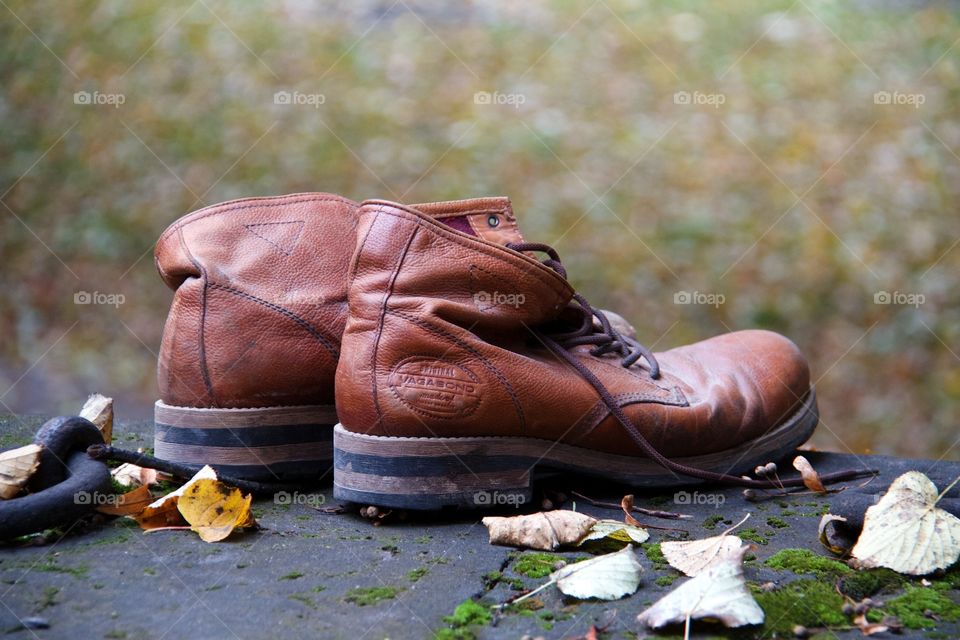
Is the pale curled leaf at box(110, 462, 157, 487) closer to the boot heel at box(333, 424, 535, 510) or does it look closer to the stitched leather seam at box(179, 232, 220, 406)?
the stitched leather seam at box(179, 232, 220, 406)

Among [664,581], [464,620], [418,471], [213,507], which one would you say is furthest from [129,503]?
[664,581]

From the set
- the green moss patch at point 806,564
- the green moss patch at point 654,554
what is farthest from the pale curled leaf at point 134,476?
the green moss patch at point 806,564

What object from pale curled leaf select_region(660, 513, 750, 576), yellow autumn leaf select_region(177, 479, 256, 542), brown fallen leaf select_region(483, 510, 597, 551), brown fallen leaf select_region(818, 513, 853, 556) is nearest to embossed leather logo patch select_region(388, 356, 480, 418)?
brown fallen leaf select_region(483, 510, 597, 551)

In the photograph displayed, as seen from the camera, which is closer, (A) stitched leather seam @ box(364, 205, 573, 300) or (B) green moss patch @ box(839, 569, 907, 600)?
(B) green moss patch @ box(839, 569, 907, 600)

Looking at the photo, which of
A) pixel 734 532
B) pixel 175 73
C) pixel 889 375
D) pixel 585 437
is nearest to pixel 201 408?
pixel 585 437

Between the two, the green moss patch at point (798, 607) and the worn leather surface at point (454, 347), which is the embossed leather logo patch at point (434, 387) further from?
the green moss patch at point (798, 607)

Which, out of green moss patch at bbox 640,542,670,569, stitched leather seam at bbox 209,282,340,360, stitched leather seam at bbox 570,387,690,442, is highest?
stitched leather seam at bbox 209,282,340,360

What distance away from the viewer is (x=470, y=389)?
1.79 metres

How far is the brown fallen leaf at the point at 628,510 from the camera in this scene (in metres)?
1.80

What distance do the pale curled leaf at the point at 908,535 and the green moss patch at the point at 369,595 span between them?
0.77 metres

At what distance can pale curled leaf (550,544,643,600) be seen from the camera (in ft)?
4.58

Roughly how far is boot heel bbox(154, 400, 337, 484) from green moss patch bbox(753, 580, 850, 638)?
105 cm

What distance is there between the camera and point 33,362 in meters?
5.09

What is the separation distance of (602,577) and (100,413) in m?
1.34
